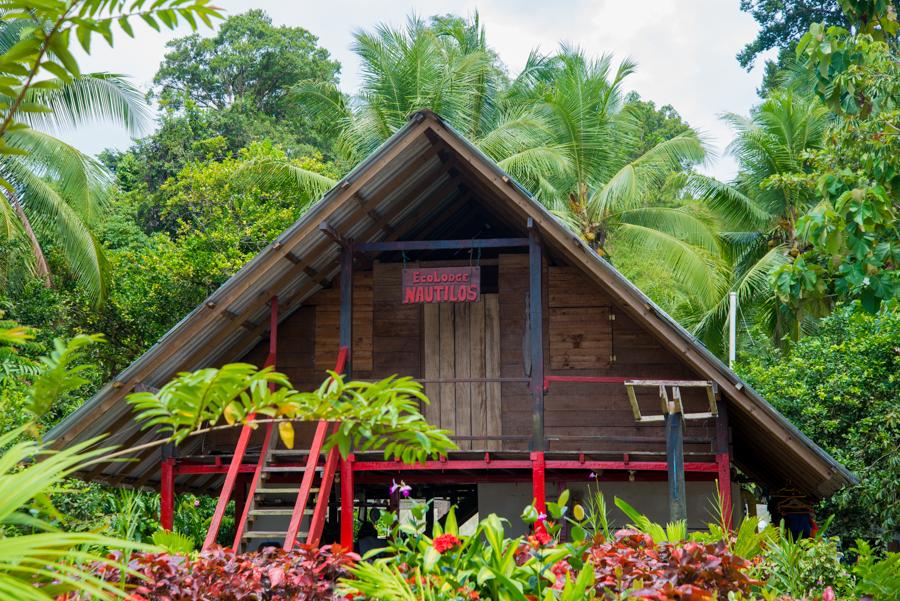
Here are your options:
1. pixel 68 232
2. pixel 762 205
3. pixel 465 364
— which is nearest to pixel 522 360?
pixel 465 364

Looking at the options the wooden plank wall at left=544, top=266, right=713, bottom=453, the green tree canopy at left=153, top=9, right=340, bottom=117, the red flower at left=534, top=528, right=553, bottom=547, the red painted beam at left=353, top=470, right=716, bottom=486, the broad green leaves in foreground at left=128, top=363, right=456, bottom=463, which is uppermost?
the green tree canopy at left=153, top=9, right=340, bottom=117

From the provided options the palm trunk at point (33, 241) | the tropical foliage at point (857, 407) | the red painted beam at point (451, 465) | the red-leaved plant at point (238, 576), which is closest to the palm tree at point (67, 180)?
the palm trunk at point (33, 241)

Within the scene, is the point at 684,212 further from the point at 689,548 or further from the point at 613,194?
the point at 689,548

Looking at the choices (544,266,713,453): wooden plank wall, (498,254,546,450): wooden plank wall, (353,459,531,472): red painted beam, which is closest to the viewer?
(353,459,531,472): red painted beam

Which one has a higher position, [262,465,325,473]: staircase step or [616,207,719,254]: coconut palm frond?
[616,207,719,254]: coconut palm frond

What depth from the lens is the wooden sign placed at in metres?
10.1

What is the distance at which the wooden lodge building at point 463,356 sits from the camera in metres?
9.54

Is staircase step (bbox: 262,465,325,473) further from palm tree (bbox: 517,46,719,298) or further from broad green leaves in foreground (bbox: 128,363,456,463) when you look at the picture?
palm tree (bbox: 517,46,719,298)

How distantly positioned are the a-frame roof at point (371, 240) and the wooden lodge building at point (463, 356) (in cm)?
2

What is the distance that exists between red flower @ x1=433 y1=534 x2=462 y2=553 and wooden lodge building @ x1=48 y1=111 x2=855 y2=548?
15.8 ft

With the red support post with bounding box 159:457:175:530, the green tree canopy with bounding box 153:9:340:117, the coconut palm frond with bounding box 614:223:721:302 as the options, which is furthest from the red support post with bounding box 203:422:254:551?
the green tree canopy with bounding box 153:9:340:117

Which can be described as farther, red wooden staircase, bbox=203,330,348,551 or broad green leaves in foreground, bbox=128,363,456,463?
red wooden staircase, bbox=203,330,348,551

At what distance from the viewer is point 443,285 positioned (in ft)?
33.1

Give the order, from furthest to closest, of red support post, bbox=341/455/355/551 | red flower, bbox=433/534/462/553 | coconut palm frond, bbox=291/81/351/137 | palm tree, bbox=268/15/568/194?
coconut palm frond, bbox=291/81/351/137 < palm tree, bbox=268/15/568/194 < red support post, bbox=341/455/355/551 < red flower, bbox=433/534/462/553
